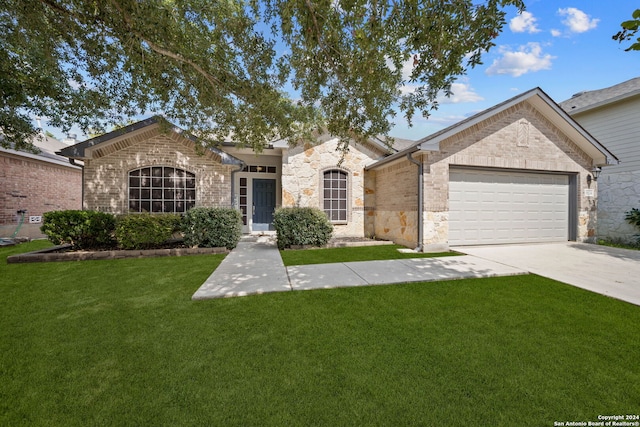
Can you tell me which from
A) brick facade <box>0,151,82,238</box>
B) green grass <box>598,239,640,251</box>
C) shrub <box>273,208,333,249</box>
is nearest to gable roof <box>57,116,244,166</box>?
shrub <box>273,208,333,249</box>

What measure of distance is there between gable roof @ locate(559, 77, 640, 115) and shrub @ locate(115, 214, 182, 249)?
17.1 m

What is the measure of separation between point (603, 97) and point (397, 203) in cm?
1132

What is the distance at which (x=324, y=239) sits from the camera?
9344 mm

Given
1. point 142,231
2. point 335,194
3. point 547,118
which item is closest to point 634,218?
point 547,118

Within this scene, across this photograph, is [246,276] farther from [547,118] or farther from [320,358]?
[547,118]

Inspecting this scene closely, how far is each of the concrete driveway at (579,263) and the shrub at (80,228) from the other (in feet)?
35.3

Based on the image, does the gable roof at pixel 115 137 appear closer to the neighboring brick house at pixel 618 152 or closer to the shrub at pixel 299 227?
the shrub at pixel 299 227

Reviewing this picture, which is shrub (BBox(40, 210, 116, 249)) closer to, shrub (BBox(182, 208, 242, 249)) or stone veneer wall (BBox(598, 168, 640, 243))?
shrub (BBox(182, 208, 242, 249))

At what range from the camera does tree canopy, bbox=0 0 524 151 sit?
429 centimetres

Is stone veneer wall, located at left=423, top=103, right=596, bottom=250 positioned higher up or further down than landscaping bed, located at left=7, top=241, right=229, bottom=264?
higher up

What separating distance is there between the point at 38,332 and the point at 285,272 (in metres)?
3.66

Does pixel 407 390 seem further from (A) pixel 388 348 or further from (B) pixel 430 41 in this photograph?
(B) pixel 430 41

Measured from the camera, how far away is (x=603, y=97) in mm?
12469

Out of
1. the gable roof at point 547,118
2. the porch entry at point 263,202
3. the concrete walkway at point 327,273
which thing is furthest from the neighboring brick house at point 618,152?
the porch entry at point 263,202
